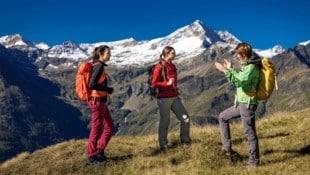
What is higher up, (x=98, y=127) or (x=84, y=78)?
(x=84, y=78)

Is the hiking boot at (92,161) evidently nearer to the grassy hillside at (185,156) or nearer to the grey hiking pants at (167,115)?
the grassy hillside at (185,156)

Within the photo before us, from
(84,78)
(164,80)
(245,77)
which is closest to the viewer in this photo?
(245,77)

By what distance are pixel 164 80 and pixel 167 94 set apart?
56 cm

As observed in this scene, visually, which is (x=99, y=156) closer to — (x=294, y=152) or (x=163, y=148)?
(x=163, y=148)

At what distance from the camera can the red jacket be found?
708 inches

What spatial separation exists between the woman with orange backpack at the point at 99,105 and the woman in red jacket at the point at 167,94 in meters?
2.05

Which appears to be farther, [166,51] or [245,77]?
[166,51]

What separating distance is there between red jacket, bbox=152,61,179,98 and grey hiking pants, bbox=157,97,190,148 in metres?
0.20

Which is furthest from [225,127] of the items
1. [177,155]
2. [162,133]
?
[162,133]

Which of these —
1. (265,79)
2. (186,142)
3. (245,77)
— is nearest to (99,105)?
(186,142)

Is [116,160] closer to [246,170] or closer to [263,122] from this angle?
[246,170]

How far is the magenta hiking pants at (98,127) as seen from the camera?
55.5 ft

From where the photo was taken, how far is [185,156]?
16.5 meters

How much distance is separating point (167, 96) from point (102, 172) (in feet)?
13.0
